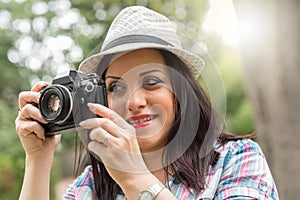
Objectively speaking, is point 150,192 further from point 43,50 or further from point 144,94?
point 43,50

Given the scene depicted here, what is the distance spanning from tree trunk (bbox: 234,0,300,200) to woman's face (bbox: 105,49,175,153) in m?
0.98

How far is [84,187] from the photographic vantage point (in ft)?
2.95

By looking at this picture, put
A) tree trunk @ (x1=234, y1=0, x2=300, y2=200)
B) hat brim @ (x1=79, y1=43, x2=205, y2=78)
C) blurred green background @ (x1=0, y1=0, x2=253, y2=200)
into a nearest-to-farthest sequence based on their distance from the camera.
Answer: hat brim @ (x1=79, y1=43, x2=205, y2=78)
tree trunk @ (x1=234, y1=0, x2=300, y2=200)
blurred green background @ (x1=0, y1=0, x2=253, y2=200)

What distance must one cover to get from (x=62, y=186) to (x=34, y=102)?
12.5 ft

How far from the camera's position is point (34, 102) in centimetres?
88

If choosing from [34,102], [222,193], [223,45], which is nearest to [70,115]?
Answer: [34,102]

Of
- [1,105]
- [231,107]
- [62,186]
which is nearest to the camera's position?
[1,105]

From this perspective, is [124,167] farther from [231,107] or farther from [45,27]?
[231,107]

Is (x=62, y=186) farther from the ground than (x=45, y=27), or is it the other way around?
A: (x=45, y=27)

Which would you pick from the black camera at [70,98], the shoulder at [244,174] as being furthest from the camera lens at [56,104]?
the shoulder at [244,174]

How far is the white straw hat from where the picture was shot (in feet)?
2.81

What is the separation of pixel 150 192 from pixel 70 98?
18 cm

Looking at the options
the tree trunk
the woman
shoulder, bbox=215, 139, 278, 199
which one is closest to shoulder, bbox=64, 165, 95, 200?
the woman

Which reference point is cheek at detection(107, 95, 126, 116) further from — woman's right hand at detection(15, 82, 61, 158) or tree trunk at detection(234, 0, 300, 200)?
tree trunk at detection(234, 0, 300, 200)
